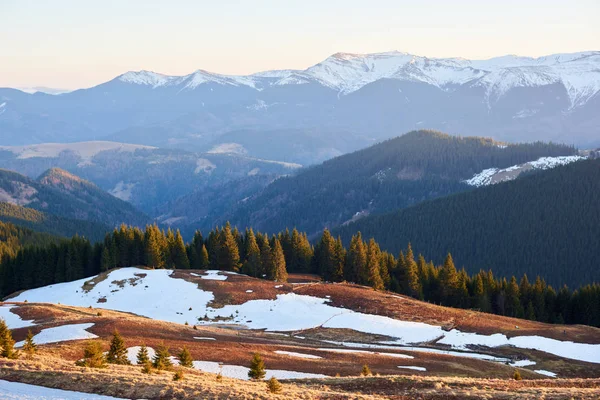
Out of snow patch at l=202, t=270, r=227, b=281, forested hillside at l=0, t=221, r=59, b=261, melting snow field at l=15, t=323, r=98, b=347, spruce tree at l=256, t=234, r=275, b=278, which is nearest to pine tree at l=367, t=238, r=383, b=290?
spruce tree at l=256, t=234, r=275, b=278

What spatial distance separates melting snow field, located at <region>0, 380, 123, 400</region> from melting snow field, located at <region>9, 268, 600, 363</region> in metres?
38.5

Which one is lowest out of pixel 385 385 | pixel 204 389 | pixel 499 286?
pixel 499 286

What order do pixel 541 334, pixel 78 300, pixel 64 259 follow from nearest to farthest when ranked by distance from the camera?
pixel 541 334, pixel 78 300, pixel 64 259

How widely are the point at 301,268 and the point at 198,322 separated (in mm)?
47981

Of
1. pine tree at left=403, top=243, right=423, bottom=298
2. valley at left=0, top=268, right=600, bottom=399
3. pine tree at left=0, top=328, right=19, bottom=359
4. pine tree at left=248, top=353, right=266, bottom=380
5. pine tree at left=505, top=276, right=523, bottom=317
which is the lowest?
pine tree at left=505, top=276, right=523, bottom=317

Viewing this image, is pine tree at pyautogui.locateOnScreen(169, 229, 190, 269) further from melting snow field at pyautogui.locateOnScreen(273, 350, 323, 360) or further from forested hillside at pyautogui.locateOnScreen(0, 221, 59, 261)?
forested hillside at pyautogui.locateOnScreen(0, 221, 59, 261)

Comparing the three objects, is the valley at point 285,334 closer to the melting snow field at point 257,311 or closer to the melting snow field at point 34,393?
the melting snow field at point 257,311

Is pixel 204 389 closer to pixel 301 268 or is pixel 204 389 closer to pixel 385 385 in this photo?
pixel 385 385

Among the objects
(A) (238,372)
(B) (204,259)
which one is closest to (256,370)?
(A) (238,372)

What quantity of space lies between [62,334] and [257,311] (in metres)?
31.1

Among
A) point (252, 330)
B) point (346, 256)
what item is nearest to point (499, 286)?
point (346, 256)

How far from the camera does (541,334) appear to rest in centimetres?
7175

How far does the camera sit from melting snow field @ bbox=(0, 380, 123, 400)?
26.0 m

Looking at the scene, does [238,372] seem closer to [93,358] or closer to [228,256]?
[93,358]
